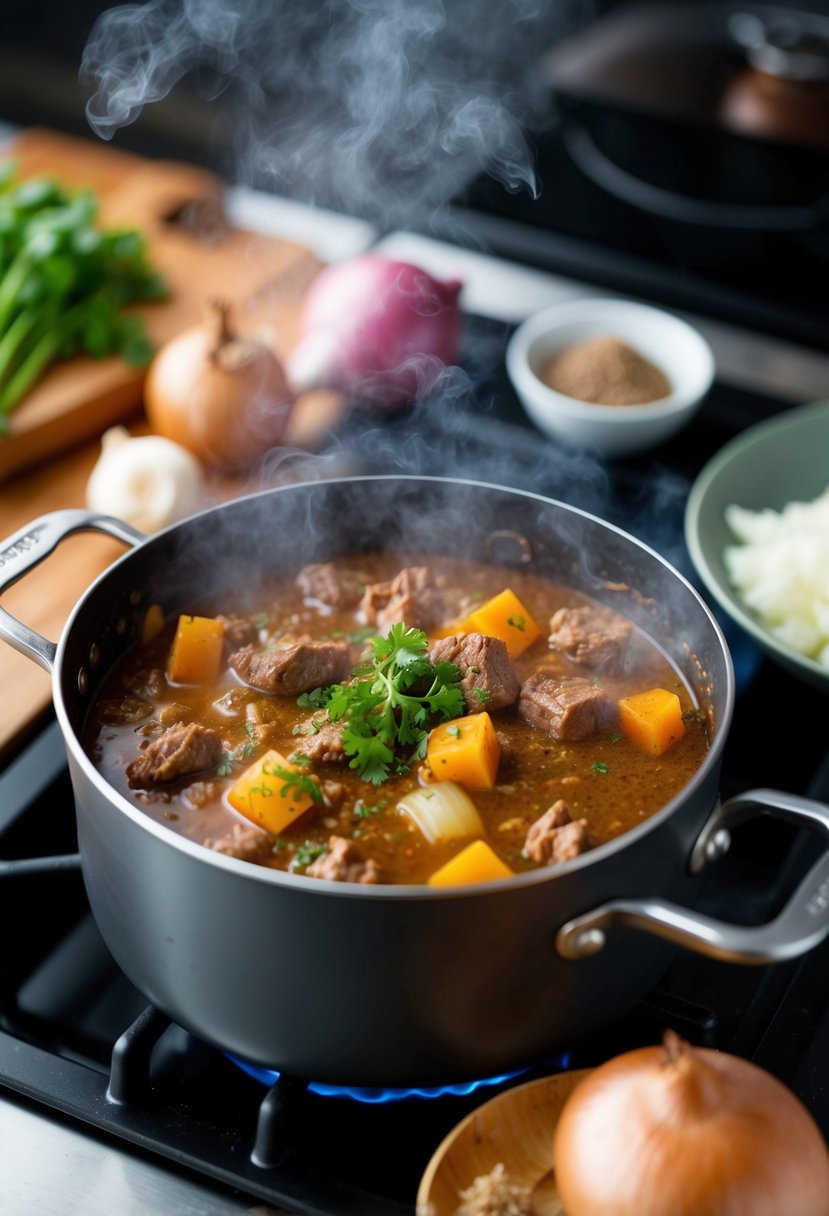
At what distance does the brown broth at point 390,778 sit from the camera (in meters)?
1.67

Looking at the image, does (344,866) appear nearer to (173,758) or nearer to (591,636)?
(173,758)

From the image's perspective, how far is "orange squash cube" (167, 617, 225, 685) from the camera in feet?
6.50

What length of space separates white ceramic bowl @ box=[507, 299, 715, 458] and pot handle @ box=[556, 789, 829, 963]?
1.38 metres

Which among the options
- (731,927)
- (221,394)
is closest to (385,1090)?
(731,927)

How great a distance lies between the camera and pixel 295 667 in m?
1.91

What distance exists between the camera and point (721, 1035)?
1793 millimetres

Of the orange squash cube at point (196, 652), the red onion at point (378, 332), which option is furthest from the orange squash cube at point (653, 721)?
the red onion at point (378, 332)

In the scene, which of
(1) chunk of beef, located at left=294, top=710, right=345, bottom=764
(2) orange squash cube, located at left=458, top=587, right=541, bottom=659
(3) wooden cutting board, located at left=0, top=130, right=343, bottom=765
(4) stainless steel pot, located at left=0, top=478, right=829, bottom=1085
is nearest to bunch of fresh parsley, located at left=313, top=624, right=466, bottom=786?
(1) chunk of beef, located at left=294, top=710, right=345, bottom=764

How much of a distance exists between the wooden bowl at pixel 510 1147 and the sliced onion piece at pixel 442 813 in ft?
1.10

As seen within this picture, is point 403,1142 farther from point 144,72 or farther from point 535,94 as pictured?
point 535,94

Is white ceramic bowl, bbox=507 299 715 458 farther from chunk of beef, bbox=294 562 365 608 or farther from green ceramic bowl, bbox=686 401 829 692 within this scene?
chunk of beef, bbox=294 562 365 608

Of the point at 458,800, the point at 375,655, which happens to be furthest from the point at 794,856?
the point at 375,655

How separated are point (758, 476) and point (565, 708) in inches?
42.9

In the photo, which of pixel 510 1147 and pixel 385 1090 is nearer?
pixel 510 1147
